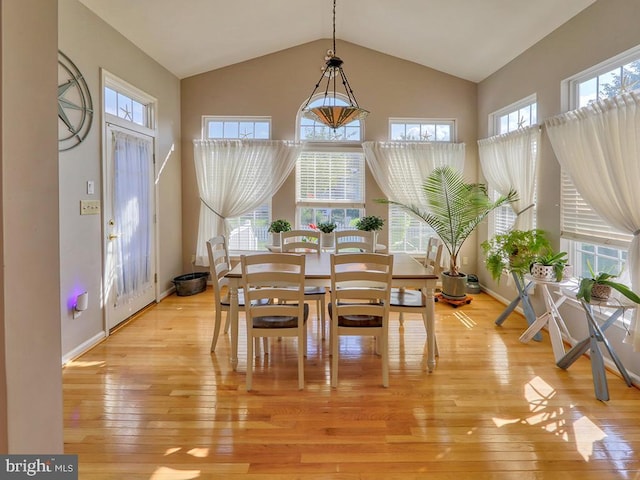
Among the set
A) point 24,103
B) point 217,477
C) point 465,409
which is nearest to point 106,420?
point 217,477

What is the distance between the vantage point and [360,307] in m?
2.40

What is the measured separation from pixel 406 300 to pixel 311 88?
11.2 ft

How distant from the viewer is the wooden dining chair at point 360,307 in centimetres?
229

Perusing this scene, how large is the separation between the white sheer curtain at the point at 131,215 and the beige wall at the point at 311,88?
1167 mm

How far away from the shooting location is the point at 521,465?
1.71 m

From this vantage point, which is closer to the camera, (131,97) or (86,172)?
(86,172)

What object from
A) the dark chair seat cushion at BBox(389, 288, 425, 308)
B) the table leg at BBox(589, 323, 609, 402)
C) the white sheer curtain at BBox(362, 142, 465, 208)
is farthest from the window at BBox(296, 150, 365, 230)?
the table leg at BBox(589, 323, 609, 402)

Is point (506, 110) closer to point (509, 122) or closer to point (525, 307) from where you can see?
point (509, 122)

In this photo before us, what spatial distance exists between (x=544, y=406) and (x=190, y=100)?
16.7 feet

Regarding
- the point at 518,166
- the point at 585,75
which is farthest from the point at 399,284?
the point at 585,75

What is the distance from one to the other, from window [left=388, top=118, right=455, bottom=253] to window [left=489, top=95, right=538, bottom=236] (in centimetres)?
63

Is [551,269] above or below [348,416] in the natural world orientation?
above

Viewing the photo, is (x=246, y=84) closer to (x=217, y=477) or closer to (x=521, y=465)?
(x=217, y=477)

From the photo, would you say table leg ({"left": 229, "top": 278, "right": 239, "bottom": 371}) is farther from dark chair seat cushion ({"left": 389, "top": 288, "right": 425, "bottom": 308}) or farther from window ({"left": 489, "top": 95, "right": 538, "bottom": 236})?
window ({"left": 489, "top": 95, "right": 538, "bottom": 236})
